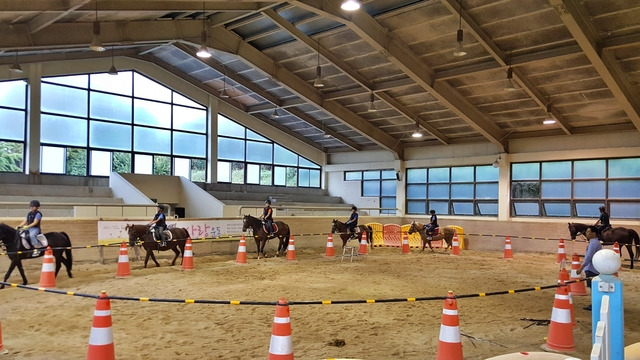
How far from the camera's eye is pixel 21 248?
11.0 meters

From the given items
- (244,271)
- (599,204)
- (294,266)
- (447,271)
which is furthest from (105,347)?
(599,204)

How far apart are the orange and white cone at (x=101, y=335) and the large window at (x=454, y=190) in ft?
69.8

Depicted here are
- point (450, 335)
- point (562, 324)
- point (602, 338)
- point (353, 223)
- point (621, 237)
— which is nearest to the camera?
point (602, 338)

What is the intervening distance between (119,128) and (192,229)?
30.6 feet

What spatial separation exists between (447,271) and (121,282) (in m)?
8.62

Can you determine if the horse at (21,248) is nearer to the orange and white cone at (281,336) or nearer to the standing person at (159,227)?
the standing person at (159,227)

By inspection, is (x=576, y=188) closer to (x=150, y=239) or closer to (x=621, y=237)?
(x=621, y=237)

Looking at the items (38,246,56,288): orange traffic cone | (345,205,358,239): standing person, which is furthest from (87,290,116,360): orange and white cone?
(345,205,358,239): standing person

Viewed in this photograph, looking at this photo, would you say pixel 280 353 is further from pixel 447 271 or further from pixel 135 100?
pixel 135 100

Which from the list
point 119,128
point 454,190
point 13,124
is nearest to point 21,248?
point 13,124

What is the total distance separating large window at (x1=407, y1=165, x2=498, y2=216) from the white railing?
21137 millimetres

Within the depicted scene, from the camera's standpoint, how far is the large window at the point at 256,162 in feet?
88.5

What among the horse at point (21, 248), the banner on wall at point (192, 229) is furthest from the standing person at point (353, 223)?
the horse at point (21, 248)

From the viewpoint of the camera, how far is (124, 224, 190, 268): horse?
45.4 ft
